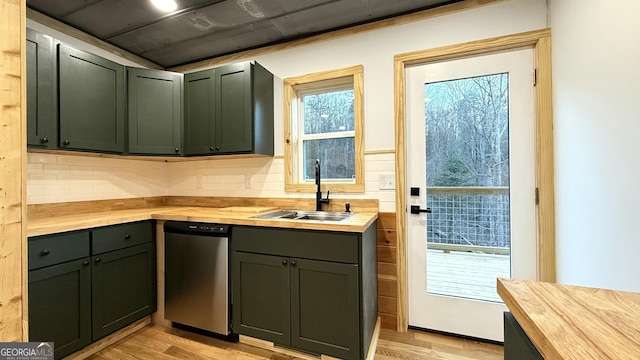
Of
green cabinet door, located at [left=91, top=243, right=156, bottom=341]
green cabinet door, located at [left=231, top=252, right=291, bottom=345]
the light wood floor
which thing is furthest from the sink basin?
green cabinet door, located at [left=91, top=243, right=156, bottom=341]

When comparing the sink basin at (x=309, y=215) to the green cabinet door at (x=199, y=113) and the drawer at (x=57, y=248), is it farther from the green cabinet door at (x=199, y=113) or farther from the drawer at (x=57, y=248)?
the drawer at (x=57, y=248)

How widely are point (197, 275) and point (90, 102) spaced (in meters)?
1.66

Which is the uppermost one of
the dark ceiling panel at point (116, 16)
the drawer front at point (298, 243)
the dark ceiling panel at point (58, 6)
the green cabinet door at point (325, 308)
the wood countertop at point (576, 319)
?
the dark ceiling panel at point (116, 16)

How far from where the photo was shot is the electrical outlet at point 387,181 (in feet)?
6.96

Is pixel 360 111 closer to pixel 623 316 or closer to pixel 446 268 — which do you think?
pixel 446 268

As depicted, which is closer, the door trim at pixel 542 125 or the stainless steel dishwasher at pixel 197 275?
the door trim at pixel 542 125

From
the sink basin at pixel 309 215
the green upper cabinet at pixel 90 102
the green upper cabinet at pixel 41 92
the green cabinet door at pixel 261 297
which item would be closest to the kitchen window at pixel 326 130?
the sink basin at pixel 309 215

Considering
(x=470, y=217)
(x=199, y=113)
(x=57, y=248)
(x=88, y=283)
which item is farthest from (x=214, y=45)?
(x=470, y=217)

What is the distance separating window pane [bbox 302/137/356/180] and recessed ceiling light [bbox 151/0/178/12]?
1478 millimetres

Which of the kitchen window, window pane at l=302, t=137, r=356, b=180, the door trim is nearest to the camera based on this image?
the door trim

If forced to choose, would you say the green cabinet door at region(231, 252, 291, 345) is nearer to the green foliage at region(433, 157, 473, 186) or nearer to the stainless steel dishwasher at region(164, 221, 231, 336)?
the stainless steel dishwasher at region(164, 221, 231, 336)

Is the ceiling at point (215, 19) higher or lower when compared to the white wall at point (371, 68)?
higher

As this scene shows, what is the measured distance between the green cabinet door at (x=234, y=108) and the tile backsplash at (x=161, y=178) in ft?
1.12

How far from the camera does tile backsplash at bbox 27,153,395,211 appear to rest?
2.12 m
